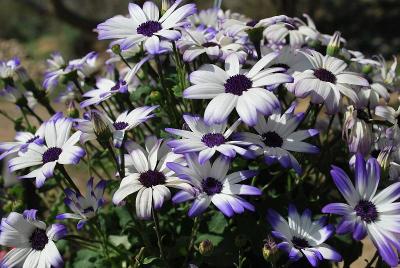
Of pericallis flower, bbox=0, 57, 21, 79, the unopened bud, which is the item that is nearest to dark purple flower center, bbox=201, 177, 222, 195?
the unopened bud

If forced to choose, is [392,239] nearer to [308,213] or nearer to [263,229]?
[308,213]


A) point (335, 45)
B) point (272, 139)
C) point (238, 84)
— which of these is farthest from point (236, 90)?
point (335, 45)

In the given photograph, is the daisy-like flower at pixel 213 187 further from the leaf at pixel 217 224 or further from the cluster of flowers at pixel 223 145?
the leaf at pixel 217 224

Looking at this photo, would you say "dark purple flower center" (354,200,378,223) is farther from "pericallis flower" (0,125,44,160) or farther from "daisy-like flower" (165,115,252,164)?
"pericallis flower" (0,125,44,160)

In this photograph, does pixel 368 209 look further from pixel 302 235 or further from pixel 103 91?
pixel 103 91

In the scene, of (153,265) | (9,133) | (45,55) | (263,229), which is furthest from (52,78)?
(45,55)
